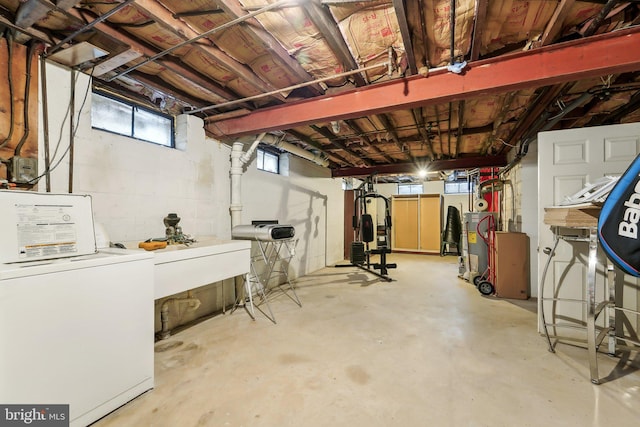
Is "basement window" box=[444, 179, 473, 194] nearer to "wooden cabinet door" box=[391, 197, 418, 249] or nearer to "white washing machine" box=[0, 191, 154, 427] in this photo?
"wooden cabinet door" box=[391, 197, 418, 249]

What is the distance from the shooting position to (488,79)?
194 centimetres

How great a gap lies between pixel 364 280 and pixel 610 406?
338cm

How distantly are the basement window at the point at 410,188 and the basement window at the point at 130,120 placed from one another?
7.45 metres

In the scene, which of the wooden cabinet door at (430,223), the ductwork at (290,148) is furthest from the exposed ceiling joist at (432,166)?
the wooden cabinet door at (430,223)

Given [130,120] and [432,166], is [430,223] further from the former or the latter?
[130,120]

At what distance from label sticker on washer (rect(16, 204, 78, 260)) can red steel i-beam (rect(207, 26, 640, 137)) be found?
6.18ft

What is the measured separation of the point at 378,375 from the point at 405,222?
23.1ft

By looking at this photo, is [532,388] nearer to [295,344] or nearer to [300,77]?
[295,344]

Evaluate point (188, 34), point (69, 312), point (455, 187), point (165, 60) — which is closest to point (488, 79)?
point (188, 34)

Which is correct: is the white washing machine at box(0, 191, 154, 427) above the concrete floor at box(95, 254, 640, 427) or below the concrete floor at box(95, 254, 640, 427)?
above

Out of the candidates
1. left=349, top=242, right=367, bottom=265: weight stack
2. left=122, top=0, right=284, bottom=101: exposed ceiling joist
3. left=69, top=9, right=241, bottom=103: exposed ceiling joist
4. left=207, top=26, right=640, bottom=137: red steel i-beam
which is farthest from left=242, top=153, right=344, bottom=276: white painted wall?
left=122, top=0, right=284, bottom=101: exposed ceiling joist

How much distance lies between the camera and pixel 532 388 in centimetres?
179

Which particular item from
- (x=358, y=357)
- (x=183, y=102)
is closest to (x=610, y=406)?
(x=358, y=357)

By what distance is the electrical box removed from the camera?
175cm
